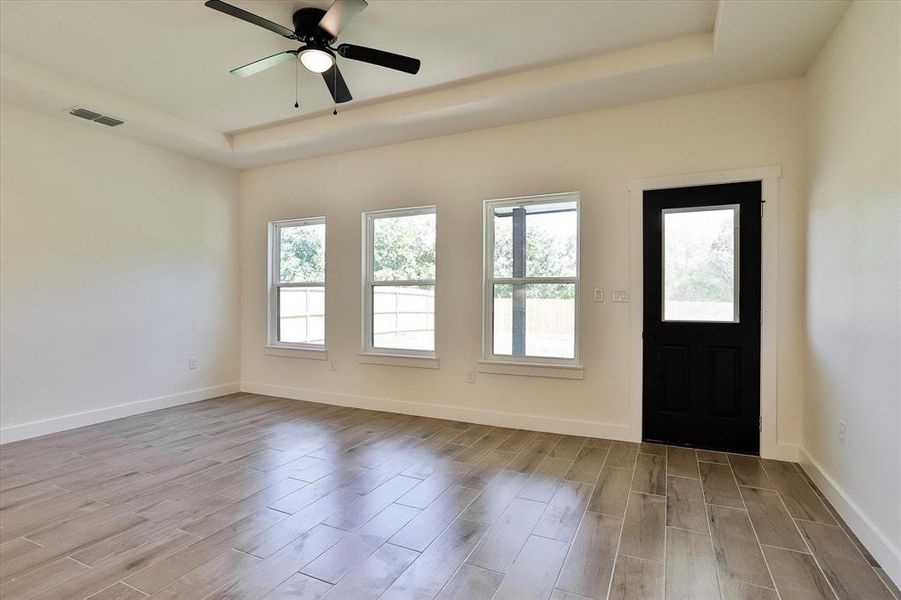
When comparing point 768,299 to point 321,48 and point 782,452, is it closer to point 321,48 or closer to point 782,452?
point 782,452

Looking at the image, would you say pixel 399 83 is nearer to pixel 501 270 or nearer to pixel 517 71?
pixel 517 71

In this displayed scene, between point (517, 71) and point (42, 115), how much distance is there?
164 inches

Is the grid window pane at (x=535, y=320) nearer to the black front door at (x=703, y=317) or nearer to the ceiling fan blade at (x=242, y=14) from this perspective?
the black front door at (x=703, y=317)

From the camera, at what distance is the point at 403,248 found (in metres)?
5.04

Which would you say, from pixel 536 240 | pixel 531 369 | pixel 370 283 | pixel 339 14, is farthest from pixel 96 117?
pixel 531 369

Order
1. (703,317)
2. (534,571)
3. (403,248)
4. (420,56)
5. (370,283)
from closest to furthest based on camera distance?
(534,571)
(420,56)
(703,317)
(403,248)
(370,283)

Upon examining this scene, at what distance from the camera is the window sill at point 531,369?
4.09 metres

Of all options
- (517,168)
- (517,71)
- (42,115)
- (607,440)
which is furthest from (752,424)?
(42,115)

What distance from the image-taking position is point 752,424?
140 inches

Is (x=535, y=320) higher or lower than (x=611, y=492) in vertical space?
higher

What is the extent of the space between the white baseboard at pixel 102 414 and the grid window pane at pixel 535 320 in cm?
357

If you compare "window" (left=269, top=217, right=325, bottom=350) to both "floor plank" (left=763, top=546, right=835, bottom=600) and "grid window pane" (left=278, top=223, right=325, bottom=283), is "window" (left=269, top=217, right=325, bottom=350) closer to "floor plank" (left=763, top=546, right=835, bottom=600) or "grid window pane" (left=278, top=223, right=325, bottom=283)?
"grid window pane" (left=278, top=223, right=325, bottom=283)

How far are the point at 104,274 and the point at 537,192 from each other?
431 centimetres

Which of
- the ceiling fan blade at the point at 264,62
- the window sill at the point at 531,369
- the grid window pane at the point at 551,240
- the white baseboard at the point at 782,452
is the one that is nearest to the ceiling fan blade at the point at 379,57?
the ceiling fan blade at the point at 264,62
